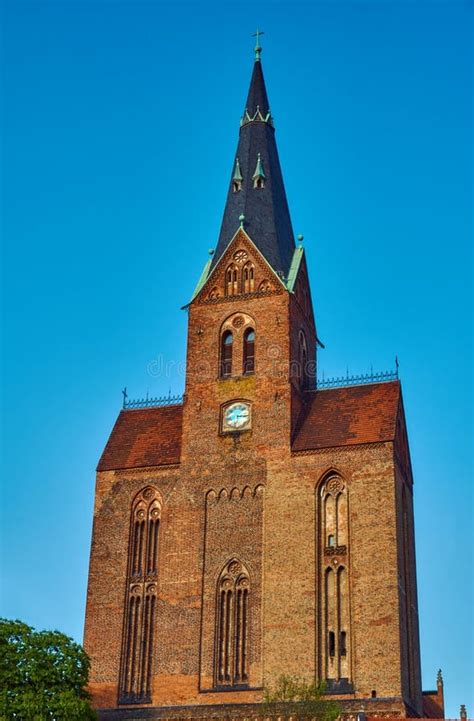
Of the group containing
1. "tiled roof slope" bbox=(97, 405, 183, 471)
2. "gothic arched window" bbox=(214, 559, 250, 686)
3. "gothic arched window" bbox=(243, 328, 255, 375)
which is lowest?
"gothic arched window" bbox=(214, 559, 250, 686)

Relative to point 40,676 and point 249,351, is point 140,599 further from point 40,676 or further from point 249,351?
point 249,351

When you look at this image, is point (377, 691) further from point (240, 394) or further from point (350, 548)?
point (240, 394)

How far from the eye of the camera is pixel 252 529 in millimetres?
52938

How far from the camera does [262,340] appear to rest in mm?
57219

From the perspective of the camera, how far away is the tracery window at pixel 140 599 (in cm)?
5209

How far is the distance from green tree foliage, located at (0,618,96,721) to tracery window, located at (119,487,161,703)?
5.83 metres

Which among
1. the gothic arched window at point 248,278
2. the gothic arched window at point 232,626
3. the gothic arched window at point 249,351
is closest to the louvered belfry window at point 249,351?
the gothic arched window at point 249,351

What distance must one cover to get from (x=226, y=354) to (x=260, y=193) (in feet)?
33.8

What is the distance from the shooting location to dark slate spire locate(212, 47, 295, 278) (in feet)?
200

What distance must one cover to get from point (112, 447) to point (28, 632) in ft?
47.5

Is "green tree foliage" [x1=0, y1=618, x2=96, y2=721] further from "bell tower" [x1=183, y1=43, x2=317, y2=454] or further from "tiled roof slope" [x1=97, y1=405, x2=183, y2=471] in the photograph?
"bell tower" [x1=183, y1=43, x2=317, y2=454]

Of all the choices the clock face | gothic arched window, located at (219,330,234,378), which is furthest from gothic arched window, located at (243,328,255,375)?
the clock face

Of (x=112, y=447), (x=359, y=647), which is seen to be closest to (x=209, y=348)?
(x=112, y=447)

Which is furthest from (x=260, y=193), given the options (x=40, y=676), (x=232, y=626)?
(x=40, y=676)
